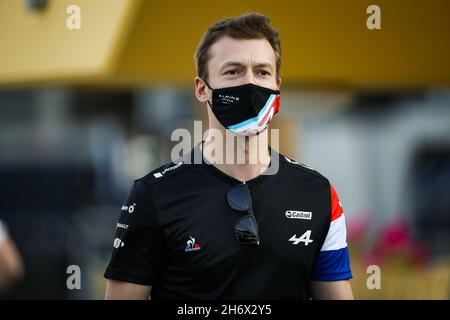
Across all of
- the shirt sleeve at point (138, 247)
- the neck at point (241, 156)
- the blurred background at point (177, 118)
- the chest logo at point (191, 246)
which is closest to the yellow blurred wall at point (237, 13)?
the blurred background at point (177, 118)

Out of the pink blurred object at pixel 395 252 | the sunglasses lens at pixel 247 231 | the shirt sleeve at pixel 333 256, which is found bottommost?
the pink blurred object at pixel 395 252

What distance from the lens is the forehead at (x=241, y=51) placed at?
3.21m

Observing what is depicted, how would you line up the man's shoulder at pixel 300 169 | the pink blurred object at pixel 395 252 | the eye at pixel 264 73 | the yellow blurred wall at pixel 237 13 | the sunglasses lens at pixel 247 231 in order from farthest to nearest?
the pink blurred object at pixel 395 252 < the yellow blurred wall at pixel 237 13 < the man's shoulder at pixel 300 169 < the eye at pixel 264 73 < the sunglasses lens at pixel 247 231

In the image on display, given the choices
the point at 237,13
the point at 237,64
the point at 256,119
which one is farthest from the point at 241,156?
the point at 237,13

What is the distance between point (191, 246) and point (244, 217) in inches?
9.4

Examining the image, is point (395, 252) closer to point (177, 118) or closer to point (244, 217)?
point (244, 217)

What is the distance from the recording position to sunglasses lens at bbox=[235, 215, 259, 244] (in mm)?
3180

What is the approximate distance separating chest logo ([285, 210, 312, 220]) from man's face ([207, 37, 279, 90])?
1.67 ft

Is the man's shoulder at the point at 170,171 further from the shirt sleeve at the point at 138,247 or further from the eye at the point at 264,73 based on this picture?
the eye at the point at 264,73

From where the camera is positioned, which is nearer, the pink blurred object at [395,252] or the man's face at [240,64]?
the man's face at [240,64]

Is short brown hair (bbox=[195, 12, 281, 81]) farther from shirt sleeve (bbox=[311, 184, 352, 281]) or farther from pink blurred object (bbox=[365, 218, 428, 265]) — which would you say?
pink blurred object (bbox=[365, 218, 428, 265])

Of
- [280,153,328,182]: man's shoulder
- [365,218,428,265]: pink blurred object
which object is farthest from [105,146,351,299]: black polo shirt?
[365,218,428,265]: pink blurred object

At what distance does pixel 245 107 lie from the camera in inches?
128
